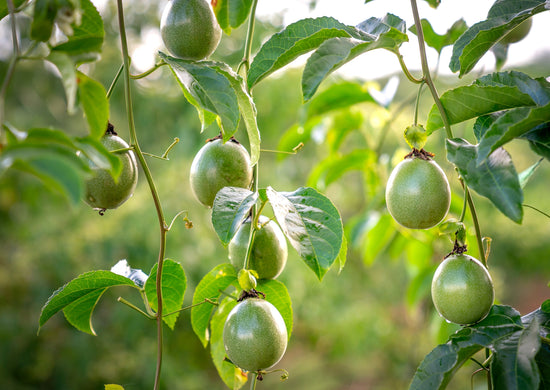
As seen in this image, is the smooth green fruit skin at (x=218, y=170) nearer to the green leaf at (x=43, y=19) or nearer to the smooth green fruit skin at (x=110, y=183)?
the smooth green fruit skin at (x=110, y=183)

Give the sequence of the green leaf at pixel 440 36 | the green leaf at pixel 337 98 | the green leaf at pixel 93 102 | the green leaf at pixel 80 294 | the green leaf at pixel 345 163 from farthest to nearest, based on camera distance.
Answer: the green leaf at pixel 345 163
the green leaf at pixel 337 98
the green leaf at pixel 440 36
the green leaf at pixel 80 294
the green leaf at pixel 93 102

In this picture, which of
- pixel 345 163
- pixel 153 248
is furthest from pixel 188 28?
pixel 153 248

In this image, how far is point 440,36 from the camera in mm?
551

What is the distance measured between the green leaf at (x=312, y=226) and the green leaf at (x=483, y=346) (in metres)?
0.11

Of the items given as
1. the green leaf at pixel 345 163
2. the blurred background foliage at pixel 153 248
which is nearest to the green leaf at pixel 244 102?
the green leaf at pixel 345 163

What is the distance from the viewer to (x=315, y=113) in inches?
30.3

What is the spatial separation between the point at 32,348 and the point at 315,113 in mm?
2195

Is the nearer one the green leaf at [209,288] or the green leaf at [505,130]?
the green leaf at [505,130]

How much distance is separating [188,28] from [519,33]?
33 centimetres

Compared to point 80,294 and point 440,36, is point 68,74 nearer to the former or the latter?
point 80,294

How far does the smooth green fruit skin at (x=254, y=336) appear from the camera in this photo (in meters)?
0.36

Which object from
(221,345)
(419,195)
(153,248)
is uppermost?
(419,195)

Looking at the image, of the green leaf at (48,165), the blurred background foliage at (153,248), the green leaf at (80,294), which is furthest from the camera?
the blurred background foliage at (153,248)

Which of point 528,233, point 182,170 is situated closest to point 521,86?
point 182,170
